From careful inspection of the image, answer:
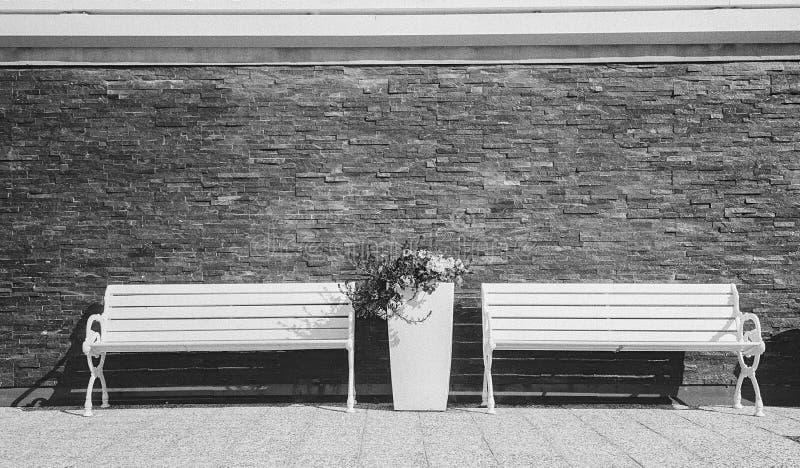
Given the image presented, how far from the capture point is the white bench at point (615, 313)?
5574 millimetres

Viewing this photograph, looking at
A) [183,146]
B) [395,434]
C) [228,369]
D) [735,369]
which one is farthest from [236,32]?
[735,369]

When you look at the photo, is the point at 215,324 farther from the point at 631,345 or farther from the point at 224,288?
the point at 631,345

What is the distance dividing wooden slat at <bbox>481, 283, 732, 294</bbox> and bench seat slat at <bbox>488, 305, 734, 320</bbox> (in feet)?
0.41

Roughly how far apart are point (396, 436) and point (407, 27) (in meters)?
3.32

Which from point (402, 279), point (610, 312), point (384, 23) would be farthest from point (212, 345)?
point (610, 312)

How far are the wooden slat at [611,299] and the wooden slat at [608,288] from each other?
31mm

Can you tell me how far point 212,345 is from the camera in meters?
5.33

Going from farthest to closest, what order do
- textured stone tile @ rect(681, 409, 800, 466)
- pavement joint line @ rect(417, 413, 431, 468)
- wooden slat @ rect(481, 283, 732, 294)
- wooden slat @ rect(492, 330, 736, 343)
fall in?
wooden slat @ rect(481, 283, 732, 294) → wooden slat @ rect(492, 330, 736, 343) → textured stone tile @ rect(681, 409, 800, 466) → pavement joint line @ rect(417, 413, 431, 468)

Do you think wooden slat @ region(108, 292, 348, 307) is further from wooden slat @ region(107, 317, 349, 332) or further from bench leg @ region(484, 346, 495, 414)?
bench leg @ region(484, 346, 495, 414)

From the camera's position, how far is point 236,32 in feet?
19.5

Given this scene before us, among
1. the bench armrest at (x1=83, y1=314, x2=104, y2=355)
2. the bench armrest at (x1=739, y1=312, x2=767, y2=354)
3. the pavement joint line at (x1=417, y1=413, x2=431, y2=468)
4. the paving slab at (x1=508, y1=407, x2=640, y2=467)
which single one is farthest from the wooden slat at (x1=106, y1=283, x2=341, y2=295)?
the bench armrest at (x1=739, y1=312, x2=767, y2=354)

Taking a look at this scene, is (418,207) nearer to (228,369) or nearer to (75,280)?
(228,369)

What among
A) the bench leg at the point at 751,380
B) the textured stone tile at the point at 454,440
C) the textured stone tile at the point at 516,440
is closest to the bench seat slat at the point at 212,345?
the textured stone tile at the point at 454,440

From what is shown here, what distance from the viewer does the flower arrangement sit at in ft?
17.3
